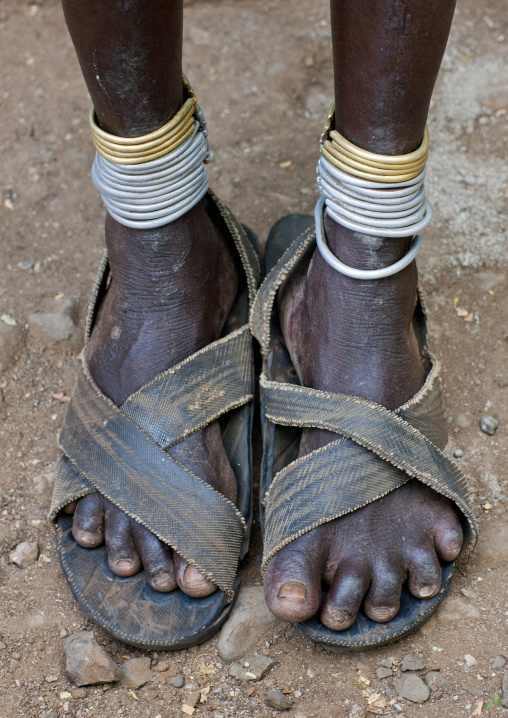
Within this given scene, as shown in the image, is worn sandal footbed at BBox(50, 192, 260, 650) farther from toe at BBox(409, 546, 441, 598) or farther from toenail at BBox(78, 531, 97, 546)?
toe at BBox(409, 546, 441, 598)

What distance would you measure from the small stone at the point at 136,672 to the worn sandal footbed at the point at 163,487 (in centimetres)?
4

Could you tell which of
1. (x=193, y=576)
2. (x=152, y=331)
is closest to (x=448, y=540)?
(x=193, y=576)

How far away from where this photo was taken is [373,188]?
1.24 m

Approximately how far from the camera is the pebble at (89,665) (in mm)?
1242

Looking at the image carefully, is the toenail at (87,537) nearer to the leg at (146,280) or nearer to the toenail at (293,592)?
the leg at (146,280)

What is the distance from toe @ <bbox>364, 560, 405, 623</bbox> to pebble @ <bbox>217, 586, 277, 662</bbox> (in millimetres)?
185

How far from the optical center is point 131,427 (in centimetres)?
140

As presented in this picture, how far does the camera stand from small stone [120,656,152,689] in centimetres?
127

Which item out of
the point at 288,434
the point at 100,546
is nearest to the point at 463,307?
the point at 288,434

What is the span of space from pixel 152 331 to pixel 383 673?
0.76m

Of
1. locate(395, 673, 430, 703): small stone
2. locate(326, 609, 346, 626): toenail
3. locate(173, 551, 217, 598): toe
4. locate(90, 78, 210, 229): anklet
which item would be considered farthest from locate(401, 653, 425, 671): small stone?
locate(90, 78, 210, 229): anklet

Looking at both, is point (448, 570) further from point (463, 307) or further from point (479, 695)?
point (463, 307)

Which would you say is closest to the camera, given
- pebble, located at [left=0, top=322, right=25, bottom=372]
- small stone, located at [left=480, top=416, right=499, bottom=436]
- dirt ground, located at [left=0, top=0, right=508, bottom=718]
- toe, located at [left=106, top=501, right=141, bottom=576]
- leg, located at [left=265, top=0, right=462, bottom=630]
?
leg, located at [left=265, top=0, right=462, bottom=630]

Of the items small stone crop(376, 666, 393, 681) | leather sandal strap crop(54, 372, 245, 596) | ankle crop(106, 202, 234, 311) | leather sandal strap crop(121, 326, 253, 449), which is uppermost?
ankle crop(106, 202, 234, 311)
